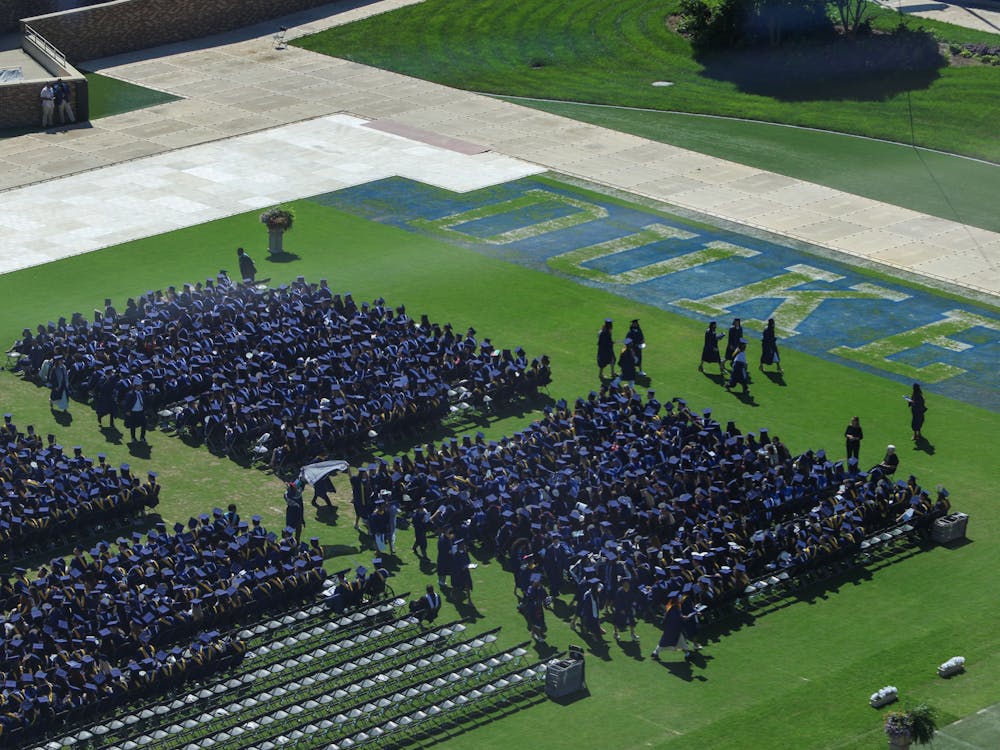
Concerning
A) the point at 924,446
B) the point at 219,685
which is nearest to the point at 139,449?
the point at 219,685

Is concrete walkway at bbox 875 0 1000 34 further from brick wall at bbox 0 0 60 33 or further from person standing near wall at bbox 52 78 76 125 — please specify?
brick wall at bbox 0 0 60 33

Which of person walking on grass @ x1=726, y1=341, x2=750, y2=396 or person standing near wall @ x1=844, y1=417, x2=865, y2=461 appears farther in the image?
person walking on grass @ x1=726, y1=341, x2=750, y2=396

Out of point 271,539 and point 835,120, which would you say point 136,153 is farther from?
point 271,539

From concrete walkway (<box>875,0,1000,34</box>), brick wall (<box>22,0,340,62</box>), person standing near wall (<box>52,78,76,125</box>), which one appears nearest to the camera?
person standing near wall (<box>52,78,76,125</box>)

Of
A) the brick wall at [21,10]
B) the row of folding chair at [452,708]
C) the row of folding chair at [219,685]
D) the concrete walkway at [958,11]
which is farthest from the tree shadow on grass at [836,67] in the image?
the row of folding chair at [452,708]

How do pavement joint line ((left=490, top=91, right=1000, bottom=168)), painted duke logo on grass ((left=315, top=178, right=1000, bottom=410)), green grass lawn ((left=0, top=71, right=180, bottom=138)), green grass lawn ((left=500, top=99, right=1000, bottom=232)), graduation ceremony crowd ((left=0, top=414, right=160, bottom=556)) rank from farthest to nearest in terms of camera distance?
green grass lawn ((left=0, top=71, right=180, bottom=138)) → pavement joint line ((left=490, top=91, right=1000, bottom=168)) → green grass lawn ((left=500, top=99, right=1000, bottom=232)) → painted duke logo on grass ((left=315, top=178, right=1000, bottom=410)) → graduation ceremony crowd ((left=0, top=414, right=160, bottom=556))

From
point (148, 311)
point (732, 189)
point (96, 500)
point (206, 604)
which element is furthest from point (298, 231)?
point (206, 604)

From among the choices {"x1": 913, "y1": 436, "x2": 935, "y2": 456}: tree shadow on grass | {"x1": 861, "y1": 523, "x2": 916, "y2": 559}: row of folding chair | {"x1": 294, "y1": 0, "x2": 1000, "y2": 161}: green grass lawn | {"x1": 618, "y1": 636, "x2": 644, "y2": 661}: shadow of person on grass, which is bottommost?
{"x1": 618, "y1": 636, "x2": 644, "y2": 661}: shadow of person on grass

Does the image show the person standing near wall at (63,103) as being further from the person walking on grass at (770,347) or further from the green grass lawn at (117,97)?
the person walking on grass at (770,347)

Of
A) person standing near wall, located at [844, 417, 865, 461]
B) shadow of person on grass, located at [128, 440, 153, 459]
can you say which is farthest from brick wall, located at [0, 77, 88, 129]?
person standing near wall, located at [844, 417, 865, 461]
